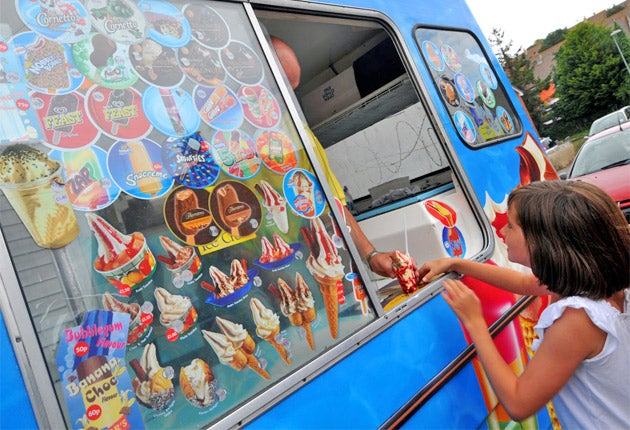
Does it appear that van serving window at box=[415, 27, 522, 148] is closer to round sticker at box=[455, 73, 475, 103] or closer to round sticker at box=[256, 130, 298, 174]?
round sticker at box=[455, 73, 475, 103]

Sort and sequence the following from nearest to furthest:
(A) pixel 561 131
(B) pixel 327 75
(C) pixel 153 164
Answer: (C) pixel 153 164 → (B) pixel 327 75 → (A) pixel 561 131

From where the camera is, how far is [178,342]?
41.1 inches

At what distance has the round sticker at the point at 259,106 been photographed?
4.65ft

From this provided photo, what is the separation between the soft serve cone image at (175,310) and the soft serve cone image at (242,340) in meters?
0.08

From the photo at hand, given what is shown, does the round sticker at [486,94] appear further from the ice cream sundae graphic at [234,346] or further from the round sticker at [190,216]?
the ice cream sundae graphic at [234,346]


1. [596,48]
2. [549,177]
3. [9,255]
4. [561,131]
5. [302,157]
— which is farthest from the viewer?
[561,131]

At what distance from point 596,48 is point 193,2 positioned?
40.3m

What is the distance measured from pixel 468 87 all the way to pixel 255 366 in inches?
82.5

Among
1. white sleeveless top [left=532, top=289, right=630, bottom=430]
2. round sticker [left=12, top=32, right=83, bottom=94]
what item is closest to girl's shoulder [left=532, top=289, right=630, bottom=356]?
white sleeveless top [left=532, top=289, right=630, bottom=430]

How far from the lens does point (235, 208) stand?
128cm

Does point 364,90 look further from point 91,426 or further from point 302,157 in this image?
point 91,426

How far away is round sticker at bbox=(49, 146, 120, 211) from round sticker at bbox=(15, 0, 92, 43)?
0.33m

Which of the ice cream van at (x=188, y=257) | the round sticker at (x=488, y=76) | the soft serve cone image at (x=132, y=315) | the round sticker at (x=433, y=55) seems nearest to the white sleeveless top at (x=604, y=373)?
the ice cream van at (x=188, y=257)

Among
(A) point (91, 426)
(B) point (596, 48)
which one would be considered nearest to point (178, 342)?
(A) point (91, 426)
